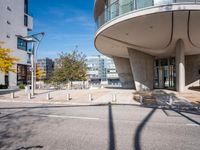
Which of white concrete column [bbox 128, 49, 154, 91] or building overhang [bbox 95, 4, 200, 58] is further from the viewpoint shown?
white concrete column [bbox 128, 49, 154, 91]

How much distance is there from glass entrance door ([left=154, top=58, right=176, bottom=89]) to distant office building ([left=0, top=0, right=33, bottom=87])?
26752mm

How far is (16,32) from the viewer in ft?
128

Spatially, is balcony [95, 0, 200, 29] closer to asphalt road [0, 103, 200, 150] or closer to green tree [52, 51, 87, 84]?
asphalt road [0, 103, 200, 150]

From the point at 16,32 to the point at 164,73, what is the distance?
31.7 metres

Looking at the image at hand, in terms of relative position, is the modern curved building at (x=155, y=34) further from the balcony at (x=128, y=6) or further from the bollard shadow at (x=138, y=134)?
the bollard shadow at (x=138, y=134)

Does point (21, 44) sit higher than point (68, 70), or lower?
higher

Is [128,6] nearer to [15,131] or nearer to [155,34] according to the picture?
[155,34]

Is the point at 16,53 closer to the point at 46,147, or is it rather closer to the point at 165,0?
the point at 165,0

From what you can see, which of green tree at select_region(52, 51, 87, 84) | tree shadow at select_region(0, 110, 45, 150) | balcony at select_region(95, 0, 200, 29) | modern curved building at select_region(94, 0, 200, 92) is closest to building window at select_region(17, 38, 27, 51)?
green tree at select_region(52, 51, 87, 84)

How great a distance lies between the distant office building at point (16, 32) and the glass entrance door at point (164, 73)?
87.8ft

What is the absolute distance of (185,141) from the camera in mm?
5027

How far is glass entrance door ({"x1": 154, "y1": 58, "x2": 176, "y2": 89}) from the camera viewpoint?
26516mm

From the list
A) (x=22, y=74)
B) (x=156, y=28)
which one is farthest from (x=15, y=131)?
(x=22, y=74)

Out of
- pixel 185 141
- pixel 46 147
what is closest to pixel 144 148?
pixel 185 141
